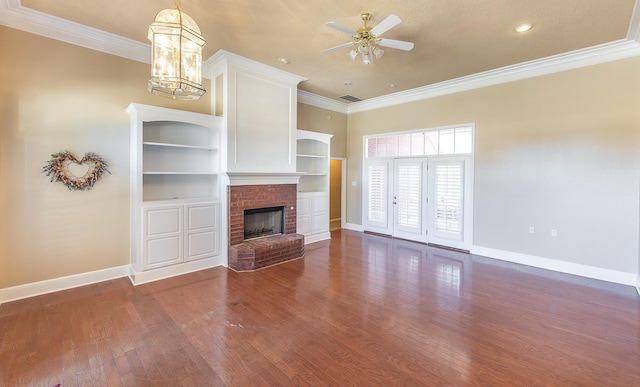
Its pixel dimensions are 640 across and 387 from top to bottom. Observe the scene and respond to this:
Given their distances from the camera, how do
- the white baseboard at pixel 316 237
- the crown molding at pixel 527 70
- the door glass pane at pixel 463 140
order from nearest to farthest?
the crown molding at pixel 527 70 → the door glass pane at pixel 463 140 → the white baseboard at pixel 316 237

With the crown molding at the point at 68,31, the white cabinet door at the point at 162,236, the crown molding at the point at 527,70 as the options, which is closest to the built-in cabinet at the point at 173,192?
the white cabinet door at the point at 162,236

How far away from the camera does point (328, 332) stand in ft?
9.30

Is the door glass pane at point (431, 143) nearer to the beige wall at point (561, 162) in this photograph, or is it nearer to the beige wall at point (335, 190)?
the beige wall at point (561, 162)

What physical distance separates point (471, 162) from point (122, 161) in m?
6.22

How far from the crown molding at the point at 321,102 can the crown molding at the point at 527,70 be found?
117cm

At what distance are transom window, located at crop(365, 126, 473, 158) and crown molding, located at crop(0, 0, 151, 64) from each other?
5274mm

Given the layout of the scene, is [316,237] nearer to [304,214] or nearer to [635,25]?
[304,214]

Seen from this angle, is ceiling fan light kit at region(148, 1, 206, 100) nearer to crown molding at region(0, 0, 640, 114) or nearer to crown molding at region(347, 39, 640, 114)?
crown molding at region(0, 0, 640, 114)

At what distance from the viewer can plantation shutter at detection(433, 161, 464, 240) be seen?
5.88m

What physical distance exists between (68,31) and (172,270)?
Result: 139 inches

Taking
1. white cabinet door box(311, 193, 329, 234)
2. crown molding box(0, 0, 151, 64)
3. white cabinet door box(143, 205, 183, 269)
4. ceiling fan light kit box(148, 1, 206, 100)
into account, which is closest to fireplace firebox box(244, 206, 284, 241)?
white cabinet door box(311, 193, 329, 234)

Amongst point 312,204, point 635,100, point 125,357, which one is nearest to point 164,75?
point 125,357

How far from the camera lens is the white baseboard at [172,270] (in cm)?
401

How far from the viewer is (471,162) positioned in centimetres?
571
